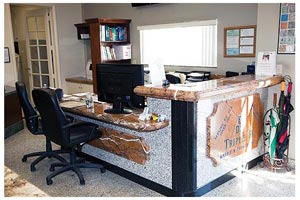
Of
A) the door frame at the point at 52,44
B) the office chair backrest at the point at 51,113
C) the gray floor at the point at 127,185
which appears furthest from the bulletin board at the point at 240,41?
the door frame at the point at 52,44

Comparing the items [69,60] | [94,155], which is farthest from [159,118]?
[69,60]

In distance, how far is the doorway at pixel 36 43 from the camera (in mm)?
6043

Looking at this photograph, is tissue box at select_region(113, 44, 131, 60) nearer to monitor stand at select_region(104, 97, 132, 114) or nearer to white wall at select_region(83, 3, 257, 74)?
white wall at select_region(83, 3, 257, 74)

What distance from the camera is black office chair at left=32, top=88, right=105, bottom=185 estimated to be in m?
2.80

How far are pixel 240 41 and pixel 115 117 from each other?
2.21 meters

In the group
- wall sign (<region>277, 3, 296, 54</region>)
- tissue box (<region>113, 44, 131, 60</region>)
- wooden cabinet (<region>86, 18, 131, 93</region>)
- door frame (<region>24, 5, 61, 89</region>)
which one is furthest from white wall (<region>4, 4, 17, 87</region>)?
wall sign (<region>277, 3, 296, 54</region>)

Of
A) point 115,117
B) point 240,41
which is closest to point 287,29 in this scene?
point 240,41

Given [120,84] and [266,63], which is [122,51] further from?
[266,63]

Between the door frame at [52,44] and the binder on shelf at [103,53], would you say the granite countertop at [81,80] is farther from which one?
the binder on shelf at [103,53]

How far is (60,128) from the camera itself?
9.32 feet

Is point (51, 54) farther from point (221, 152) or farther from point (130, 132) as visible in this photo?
point (221, 152)

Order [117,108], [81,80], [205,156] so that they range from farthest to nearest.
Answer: [81,80] < [117,108] < [205,156]

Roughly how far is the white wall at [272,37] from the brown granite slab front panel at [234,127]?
43 centimetres

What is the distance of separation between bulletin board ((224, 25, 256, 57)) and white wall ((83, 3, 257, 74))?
65 millimetres
